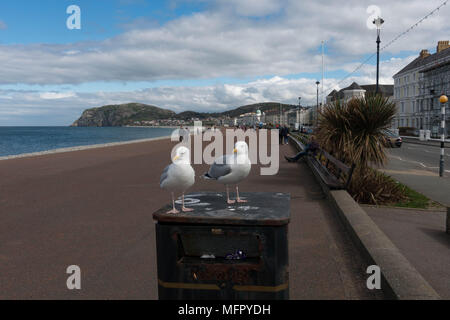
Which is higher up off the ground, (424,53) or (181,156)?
(424,53)

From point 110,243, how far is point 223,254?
11.5ft

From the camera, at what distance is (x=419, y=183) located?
12.1 metres

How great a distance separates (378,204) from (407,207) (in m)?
0.69

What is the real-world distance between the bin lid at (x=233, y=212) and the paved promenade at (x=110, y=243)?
141 centimetres

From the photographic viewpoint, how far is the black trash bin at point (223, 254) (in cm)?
243

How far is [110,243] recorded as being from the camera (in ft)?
18.5

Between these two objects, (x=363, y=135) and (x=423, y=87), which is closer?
(x=363, y=135)

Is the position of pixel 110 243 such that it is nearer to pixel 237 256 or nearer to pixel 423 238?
pixel 237 256

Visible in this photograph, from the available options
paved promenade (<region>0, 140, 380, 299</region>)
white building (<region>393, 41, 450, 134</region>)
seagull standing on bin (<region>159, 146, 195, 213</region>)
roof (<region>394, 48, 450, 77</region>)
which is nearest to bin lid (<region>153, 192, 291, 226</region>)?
seagull standing on bin (<region>159, 146, 195, 213</region>)

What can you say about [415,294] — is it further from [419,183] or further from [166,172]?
[419,183]

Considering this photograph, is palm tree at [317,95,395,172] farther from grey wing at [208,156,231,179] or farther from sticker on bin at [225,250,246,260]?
sticker on bin at [225,250,246,260]

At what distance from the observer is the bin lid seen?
2.42m

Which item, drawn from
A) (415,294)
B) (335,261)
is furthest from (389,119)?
(415,294)

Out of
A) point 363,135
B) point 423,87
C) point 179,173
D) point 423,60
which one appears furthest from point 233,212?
point 423,60
